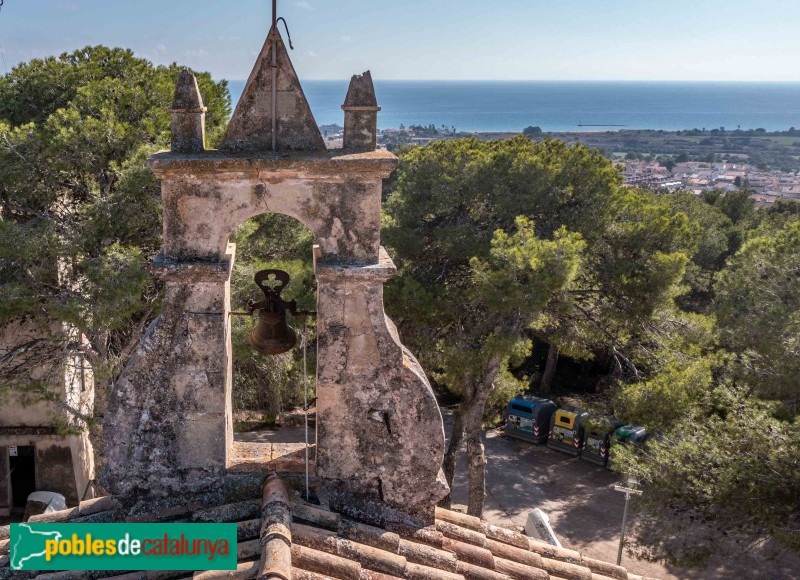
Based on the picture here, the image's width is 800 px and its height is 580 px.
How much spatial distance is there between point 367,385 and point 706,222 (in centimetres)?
2060

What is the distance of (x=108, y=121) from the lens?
1077 cm

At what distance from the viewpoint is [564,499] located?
15.3m

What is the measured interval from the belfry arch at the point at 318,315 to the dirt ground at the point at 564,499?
739 cm

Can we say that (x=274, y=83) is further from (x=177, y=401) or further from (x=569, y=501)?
(x=569, y=501)

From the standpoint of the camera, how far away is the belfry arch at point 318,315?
4371mm

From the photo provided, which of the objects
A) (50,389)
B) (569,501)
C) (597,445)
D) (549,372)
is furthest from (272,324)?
(549,372)

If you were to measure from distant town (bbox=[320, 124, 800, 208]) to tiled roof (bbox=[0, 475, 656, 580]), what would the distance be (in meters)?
60.4

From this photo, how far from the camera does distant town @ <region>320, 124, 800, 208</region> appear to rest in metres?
75.8

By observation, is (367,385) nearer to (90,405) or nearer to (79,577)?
(79,577)

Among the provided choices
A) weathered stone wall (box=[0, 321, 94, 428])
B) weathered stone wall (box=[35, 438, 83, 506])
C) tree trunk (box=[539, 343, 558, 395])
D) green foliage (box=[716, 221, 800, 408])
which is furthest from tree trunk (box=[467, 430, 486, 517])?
tree trunk (box=[539, 343, 558, 395])

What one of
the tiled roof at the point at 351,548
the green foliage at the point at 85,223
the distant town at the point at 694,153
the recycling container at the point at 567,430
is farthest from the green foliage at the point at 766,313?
the distant town at the point at 694,153

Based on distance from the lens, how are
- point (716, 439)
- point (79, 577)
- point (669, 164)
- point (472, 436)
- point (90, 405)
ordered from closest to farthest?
point (79, 577)
point (716, 439)
point (472, 436)
point (90, 405)
point (669, 164)

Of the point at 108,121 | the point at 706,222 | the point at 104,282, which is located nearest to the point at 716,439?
the point at 104,282

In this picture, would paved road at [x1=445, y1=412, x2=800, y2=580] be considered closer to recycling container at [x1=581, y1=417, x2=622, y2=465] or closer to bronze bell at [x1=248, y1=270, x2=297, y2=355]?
recycling container at [x1=581, y1=417, x2=622, y2=465]
